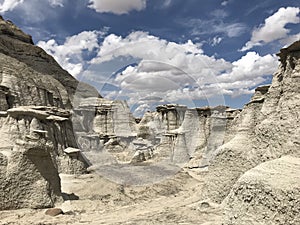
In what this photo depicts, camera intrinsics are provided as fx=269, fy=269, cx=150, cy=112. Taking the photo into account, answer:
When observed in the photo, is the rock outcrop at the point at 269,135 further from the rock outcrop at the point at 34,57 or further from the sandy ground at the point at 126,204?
the rock outcrop at the point at 34,57

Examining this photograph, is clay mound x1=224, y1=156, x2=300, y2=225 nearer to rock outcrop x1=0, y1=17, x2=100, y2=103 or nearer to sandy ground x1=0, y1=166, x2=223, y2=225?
sandy ground x1=0, y1=166, x2=223, y2=225

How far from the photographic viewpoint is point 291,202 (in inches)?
155

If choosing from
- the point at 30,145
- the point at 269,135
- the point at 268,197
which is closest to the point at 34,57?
the point at 30,145

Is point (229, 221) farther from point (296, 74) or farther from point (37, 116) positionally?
point (37, 116)

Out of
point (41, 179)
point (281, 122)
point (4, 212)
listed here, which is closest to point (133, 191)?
point (41, 179)

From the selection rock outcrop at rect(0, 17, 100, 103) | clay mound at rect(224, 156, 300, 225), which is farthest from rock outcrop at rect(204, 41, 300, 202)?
rock outcrop at rect(0, 17, 100, 103)

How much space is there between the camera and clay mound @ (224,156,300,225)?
157 inches

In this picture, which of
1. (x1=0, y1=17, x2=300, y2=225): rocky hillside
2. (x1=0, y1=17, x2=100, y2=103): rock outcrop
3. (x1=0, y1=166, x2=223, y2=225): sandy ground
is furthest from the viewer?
(x1=0, y1=17, x2=100, y2=103): rock outcrop

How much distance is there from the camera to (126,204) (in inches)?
385

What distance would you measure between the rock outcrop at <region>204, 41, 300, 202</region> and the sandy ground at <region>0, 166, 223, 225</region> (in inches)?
39.4

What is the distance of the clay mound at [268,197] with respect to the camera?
3990mm

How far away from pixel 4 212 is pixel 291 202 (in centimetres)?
749

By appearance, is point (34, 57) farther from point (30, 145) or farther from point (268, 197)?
point (268, 197)

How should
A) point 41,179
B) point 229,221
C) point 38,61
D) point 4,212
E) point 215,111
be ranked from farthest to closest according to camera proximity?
point 38,61 < point 215,111 < point 41,179 < point 4,212 < point 229,221
